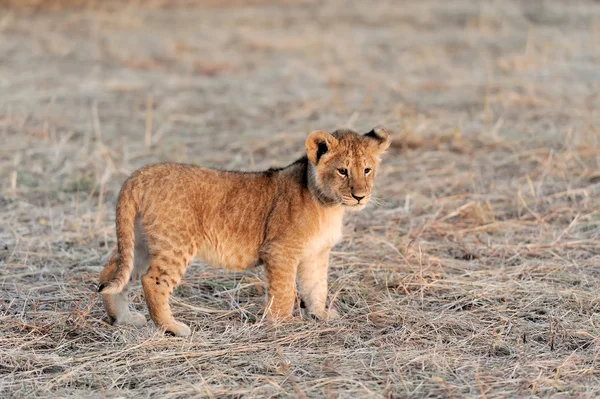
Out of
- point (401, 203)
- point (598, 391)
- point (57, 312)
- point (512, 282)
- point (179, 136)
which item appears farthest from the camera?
point (179, 136)

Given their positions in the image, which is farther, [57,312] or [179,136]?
[179,136]

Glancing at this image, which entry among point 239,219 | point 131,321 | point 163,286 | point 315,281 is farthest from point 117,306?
point 315,281

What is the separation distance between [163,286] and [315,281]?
1258 mm

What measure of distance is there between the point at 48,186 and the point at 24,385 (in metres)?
4.99

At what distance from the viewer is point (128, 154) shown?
1155cm

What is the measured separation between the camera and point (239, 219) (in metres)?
6.62

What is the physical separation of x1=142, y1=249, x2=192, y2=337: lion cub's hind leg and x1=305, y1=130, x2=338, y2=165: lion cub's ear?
1.18 meters

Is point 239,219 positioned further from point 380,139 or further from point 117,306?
point 380,139

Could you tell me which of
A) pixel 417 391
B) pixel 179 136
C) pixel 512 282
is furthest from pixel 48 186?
pixel 417 391

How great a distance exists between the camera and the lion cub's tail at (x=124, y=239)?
599 cm

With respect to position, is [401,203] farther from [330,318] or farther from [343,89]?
[343,89]

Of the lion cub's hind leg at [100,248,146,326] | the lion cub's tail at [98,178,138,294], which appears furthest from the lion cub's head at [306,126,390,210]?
the lion cub's hind leg at [100,248,146,326]

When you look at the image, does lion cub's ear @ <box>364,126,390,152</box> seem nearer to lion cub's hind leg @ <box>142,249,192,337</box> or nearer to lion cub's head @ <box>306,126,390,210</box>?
lion cub's head @ <box>306,126,390,210</box>

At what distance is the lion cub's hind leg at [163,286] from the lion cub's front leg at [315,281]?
1046 mm
